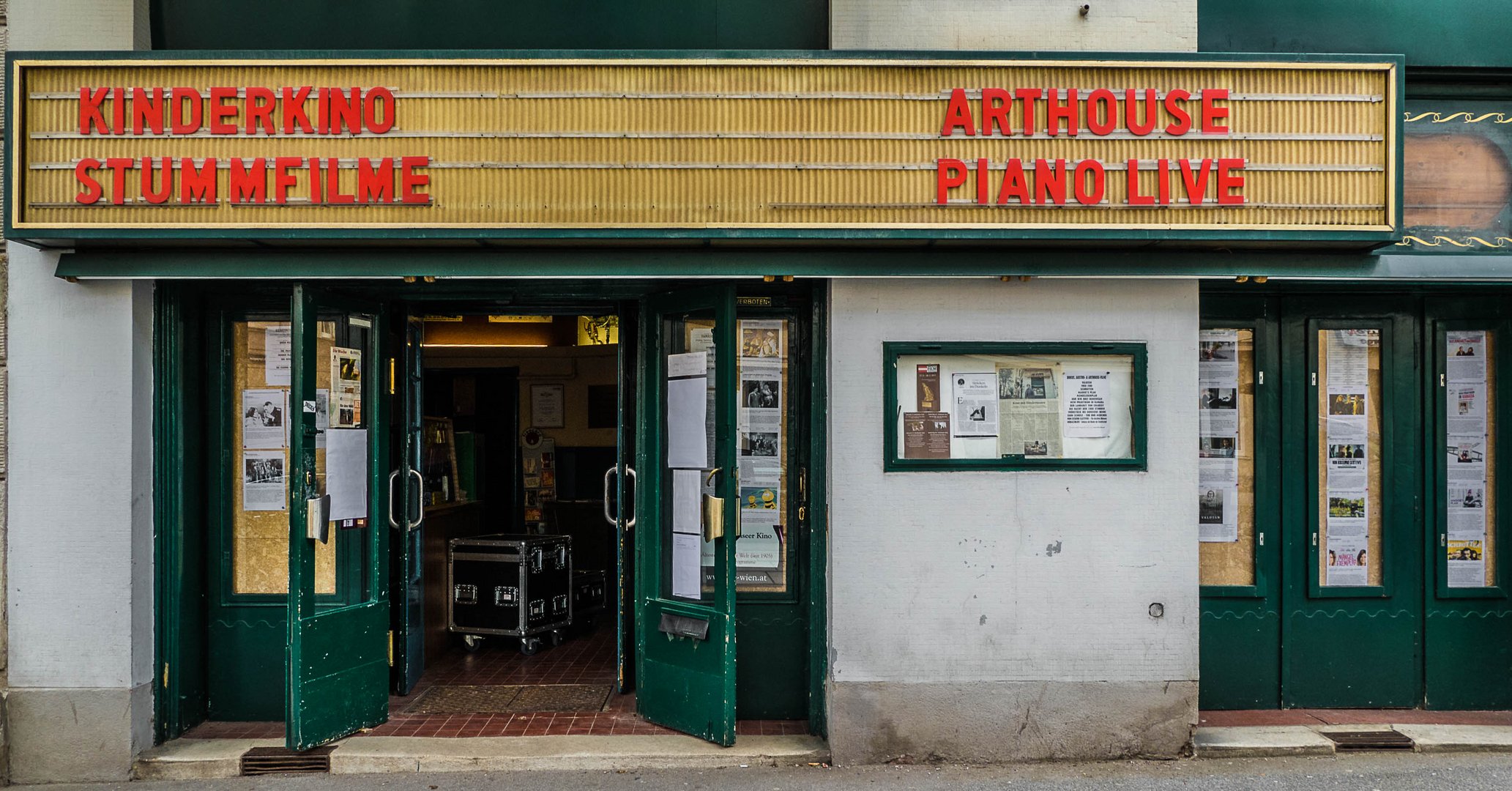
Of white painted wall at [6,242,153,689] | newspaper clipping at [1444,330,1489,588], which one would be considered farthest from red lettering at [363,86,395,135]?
newspaper clipping at [1444,330,1489,588]

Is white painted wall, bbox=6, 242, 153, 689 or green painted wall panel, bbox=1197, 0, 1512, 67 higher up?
green painted wall panel, bbox=1197, 0, 1512, 67

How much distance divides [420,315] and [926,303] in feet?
10.9

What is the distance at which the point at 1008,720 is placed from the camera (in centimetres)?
531

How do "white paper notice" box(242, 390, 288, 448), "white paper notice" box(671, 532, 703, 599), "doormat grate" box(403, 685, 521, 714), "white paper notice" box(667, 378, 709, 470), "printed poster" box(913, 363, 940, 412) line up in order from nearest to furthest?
1. "printed poster" box(913, 363, 940, 412)
2. "white paper notice" box(667, 378, 709, 470)
3. "white paper notice" box(671, 532, 703, 599)
4. "white paper notice" box(242, 390, 288, 448)
5. "doormat grate" box(403, 685, 521, 714)

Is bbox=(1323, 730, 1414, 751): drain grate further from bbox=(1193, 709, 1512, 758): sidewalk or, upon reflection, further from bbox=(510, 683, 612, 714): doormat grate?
bbox=(510, 683, 612, 714): doormat grate

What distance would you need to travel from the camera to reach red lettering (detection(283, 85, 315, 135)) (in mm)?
5000

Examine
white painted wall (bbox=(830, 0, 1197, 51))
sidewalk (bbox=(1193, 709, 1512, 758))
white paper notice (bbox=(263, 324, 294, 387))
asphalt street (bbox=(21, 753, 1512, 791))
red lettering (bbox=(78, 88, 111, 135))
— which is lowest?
asphalt street (bbox=(21, 753, 1512, 791))

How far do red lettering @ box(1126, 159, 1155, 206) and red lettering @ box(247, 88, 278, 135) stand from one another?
4.45 meters

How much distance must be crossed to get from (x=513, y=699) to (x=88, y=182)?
3.84 metres

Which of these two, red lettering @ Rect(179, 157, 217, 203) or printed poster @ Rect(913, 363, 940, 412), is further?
printed poster @ Rect(913, 363, 940, 412)

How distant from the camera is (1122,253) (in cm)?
525

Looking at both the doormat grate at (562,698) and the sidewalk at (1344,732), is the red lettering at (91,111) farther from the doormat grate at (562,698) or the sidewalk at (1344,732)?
the sidewalk at (1344,732)

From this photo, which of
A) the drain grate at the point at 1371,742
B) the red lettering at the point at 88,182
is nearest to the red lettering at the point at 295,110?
the red lettering at the point at 88,182

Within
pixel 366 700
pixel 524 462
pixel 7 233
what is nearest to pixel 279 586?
pixel 366 700
